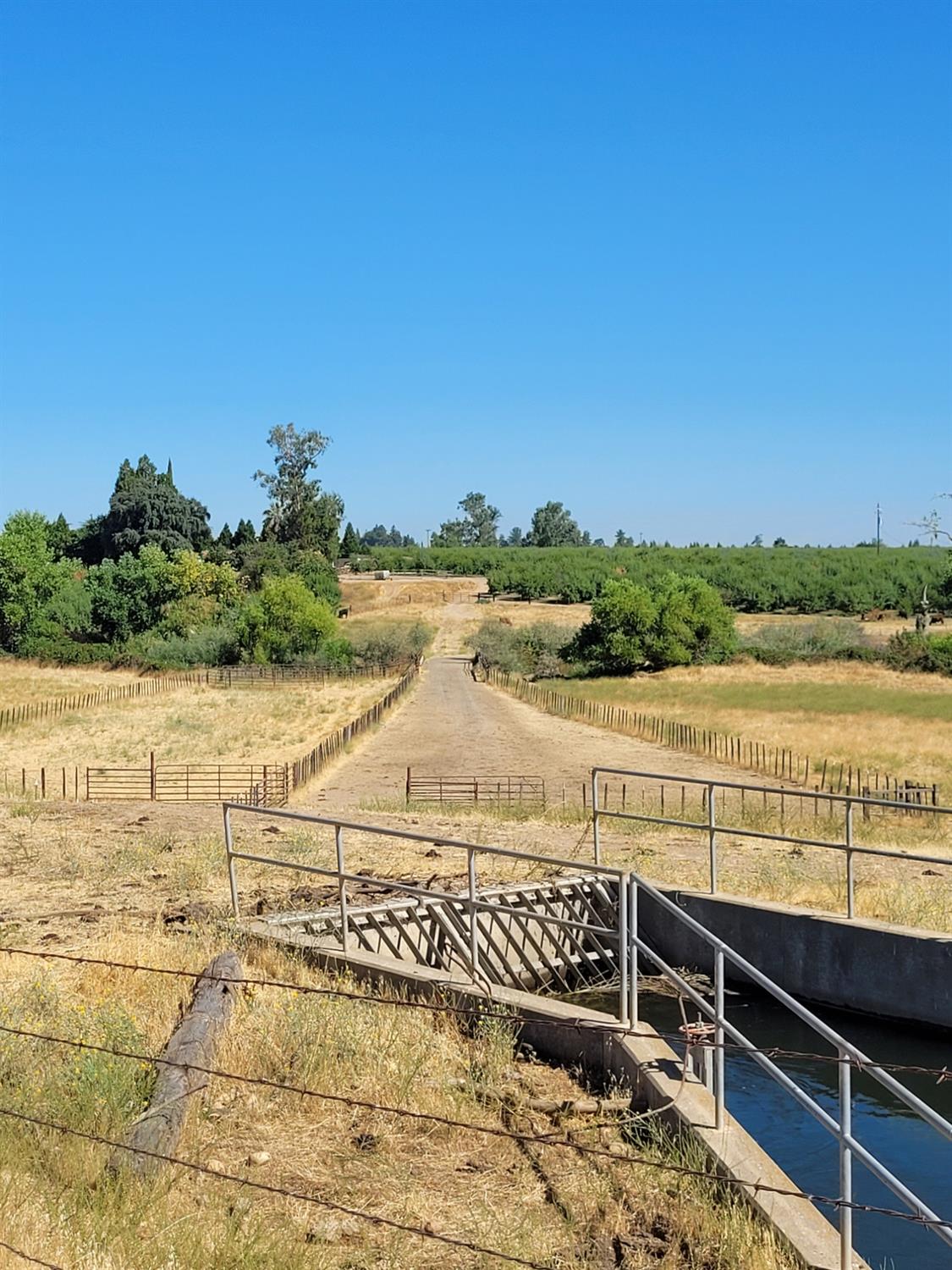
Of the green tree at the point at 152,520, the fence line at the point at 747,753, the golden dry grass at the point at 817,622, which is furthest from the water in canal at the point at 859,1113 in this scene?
the green tree at the point at 152,520

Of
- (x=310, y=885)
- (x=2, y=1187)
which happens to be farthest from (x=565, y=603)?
(x=2, y=1187)

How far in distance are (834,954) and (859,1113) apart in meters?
3.00

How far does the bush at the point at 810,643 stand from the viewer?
90562mm

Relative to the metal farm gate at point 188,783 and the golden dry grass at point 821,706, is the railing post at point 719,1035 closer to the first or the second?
the metal farm gate at point 188,783

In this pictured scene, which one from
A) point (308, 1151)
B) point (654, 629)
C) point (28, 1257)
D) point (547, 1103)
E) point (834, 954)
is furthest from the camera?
point (654, 629)

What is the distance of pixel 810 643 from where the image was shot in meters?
99.9

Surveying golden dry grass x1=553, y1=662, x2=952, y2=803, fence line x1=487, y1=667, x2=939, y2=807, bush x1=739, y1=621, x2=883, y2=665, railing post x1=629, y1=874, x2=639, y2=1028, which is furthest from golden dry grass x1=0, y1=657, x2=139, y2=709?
railing post x1=629, y1=874, x2=639, y2=1028

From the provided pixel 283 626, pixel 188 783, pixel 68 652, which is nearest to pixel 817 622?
pixel 283 626

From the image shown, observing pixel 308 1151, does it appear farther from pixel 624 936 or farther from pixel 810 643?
pixel 810 643

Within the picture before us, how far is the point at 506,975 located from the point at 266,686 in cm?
6250

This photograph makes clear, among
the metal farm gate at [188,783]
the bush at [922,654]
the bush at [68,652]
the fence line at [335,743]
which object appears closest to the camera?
the metal farm gate at [188,783]

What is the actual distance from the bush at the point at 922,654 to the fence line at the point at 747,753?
2593cm

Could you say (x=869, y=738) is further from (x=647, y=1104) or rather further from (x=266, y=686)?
(x=647, y=1104)

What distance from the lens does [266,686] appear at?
252 ft
